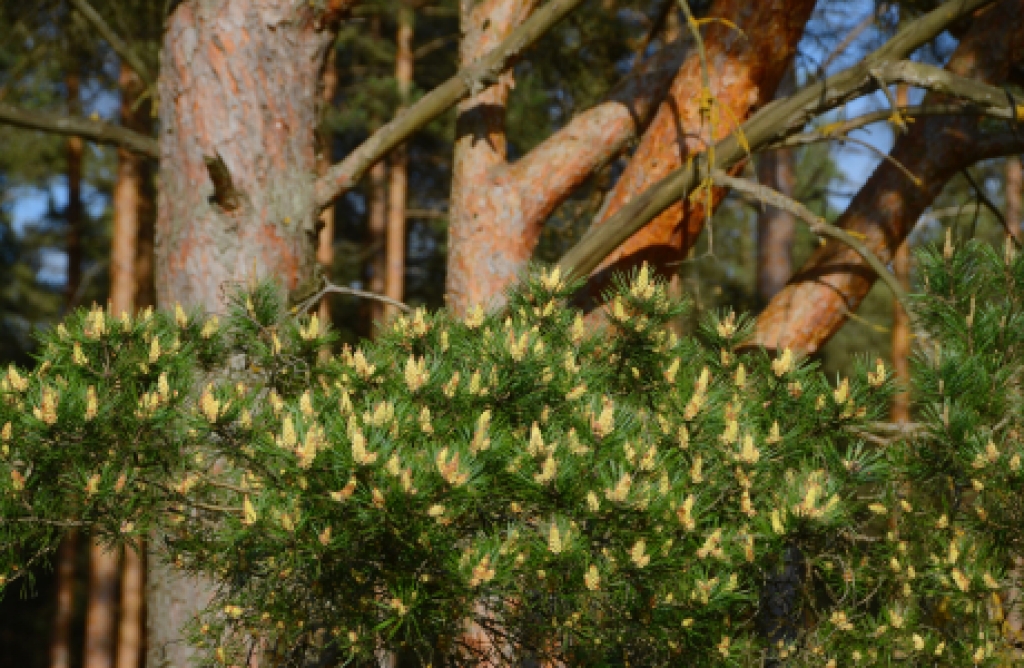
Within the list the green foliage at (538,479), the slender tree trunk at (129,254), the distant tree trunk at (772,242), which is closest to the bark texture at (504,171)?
the green foliage at (538,479)

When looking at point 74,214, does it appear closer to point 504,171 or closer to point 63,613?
point 63,613

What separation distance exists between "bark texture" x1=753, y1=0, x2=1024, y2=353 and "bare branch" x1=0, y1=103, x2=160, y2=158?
303 centimetres

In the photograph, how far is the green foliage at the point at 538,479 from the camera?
6.42 feet

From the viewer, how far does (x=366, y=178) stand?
13703mm

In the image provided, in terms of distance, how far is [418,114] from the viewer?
4305 mm

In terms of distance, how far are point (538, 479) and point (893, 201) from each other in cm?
354

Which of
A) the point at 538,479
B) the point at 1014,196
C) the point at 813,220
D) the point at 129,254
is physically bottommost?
the point at 538,479

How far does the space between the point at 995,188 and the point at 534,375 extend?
16097 mm

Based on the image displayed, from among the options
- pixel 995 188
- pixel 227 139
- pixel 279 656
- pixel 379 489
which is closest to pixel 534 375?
pixel 379 489

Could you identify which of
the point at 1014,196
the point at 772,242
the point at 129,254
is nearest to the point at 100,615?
the point at 129,254

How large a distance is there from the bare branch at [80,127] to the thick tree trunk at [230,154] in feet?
1.45

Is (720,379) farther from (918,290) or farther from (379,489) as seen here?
(379,489)

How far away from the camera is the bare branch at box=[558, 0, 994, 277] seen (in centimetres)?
408

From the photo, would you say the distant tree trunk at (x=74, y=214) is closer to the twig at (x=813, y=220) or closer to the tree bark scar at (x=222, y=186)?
the tree bark scar at (x=222, y=186)
